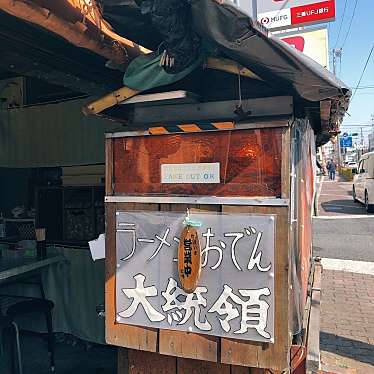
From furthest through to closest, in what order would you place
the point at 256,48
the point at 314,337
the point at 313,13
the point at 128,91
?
1. the point at 313,13
2. the point at 314,337
3. the point at 128,91
4. the point at 256,48

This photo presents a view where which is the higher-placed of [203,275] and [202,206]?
[202,206]

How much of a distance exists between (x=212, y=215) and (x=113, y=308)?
103 cm

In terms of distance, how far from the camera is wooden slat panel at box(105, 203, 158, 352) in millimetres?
2818

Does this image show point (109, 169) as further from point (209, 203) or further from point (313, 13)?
point (313, 13)

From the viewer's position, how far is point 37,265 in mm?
4773

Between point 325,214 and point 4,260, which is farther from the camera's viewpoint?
point 325,214

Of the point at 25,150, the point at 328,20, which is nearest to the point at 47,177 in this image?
the point at 25,150

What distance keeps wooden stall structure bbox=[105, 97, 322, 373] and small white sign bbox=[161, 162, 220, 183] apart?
0.02 meters

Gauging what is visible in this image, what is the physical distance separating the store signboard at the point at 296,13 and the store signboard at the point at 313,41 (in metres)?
1.00

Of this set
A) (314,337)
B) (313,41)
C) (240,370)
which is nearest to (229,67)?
(240,370)

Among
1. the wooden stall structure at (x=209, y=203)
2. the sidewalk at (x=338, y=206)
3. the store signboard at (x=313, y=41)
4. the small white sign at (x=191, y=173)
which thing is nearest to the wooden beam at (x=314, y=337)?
the wooden stall structure at (x=209, y=203)

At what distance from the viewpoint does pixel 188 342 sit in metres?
2.68

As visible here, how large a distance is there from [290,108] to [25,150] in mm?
4381

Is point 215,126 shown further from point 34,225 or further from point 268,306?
point 34,225
